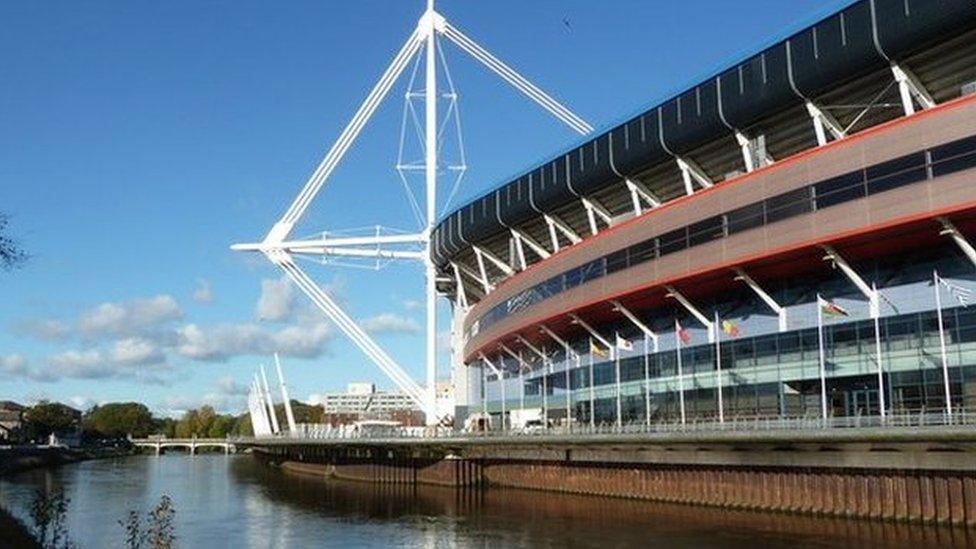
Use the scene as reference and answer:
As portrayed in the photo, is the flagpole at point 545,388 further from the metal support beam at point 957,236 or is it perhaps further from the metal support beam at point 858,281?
the metal support beam at point 957,236

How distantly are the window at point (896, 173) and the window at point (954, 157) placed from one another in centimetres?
62

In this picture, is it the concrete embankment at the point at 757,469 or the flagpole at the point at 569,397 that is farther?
the flagpole at the point at 569,397

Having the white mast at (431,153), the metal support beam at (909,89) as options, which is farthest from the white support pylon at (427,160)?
the metal support beam at (909,89)

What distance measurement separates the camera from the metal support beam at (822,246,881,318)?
4819 cm

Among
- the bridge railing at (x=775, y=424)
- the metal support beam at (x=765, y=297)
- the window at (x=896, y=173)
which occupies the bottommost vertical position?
the bridge railing at (x=775, y=424)

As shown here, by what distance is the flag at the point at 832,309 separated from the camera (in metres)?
49.8

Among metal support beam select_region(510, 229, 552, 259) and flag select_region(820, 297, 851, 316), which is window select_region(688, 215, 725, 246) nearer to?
flag select_region(820, 297, 851, 316)

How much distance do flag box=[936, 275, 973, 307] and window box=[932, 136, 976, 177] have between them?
19.0 feet

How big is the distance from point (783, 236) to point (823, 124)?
7139mm

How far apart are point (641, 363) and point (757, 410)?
12143 mm

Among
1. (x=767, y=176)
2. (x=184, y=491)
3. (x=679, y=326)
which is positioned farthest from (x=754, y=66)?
(x=184, y=491)

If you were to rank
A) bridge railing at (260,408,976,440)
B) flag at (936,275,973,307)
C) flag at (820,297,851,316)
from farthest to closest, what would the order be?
flag at (820,297,851,316), flag at (936,275,973,307), bridge railing at (260,408,976,440)

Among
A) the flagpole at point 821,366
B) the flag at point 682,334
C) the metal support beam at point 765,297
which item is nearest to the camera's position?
the flagpole at point 821,366

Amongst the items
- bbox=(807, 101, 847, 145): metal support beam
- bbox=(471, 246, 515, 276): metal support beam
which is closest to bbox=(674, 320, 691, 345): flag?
bbox=(807, 101, 847, 145): metal support beam
